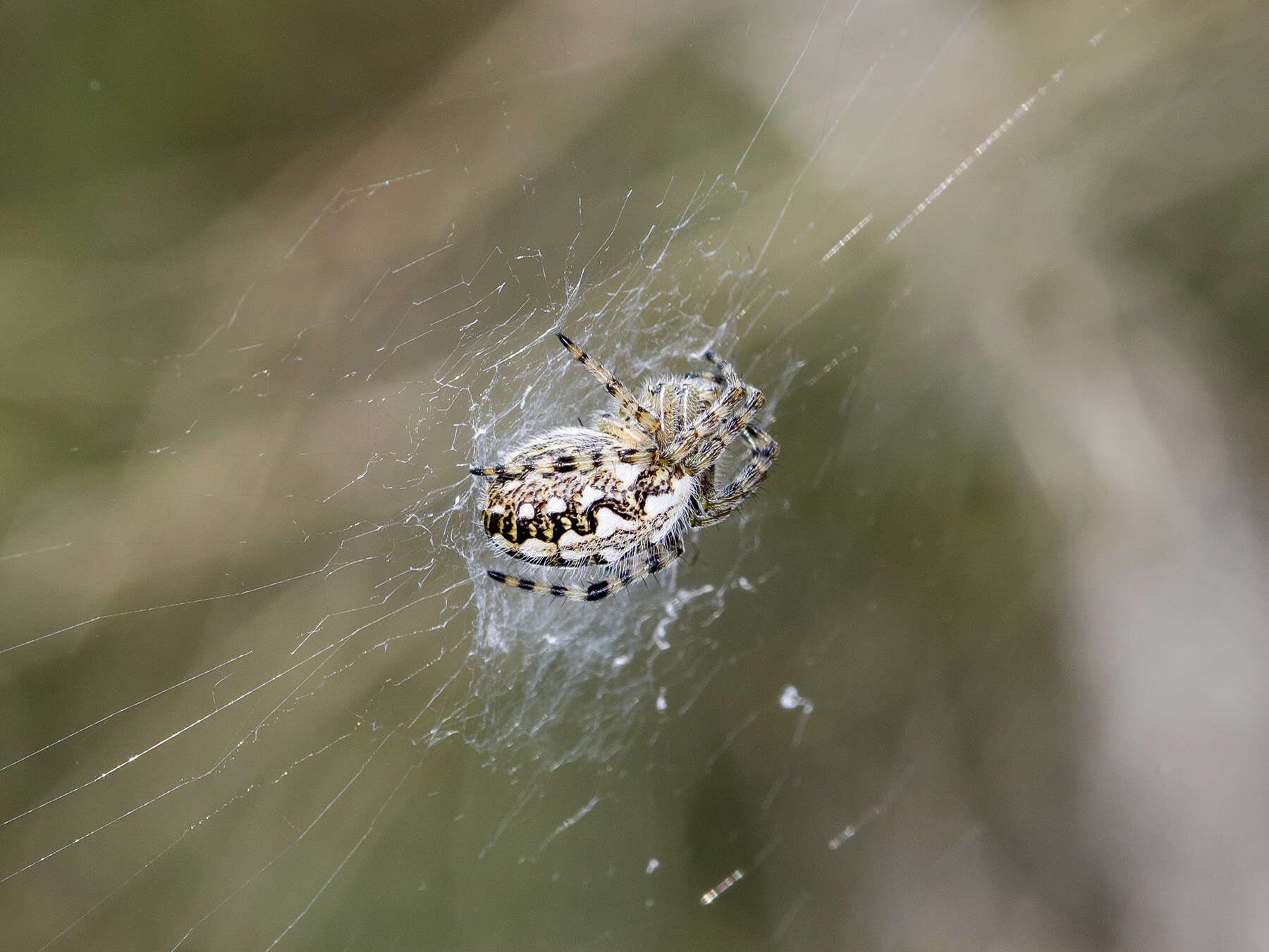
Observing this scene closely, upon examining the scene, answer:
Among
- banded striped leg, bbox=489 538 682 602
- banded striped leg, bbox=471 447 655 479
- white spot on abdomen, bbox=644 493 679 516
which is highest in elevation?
banded striped leg, bbox=471 447 655 479

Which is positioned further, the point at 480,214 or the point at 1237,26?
the point at 1237,26

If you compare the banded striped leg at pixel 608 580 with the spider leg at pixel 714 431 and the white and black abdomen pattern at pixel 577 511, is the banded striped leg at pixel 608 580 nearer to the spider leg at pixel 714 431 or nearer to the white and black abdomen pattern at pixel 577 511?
the white and black abdomen pattern at pixel 577 511

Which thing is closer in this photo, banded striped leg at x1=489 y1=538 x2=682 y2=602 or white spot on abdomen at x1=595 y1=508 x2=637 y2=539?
white spot on abdomen at x1=595 y1=508 x2=637 y2=539

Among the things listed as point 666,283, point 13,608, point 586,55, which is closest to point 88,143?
point 13,608

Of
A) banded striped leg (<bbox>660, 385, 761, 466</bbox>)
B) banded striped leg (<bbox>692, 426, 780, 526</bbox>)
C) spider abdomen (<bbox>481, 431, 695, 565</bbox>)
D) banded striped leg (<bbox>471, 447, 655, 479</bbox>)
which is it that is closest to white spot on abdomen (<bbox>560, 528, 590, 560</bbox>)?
spider abdomen (<bbox>481, 431, 695, 565</bbox>)

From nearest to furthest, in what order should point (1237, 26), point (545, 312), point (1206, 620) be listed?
1. point (545, 312)
2. point (1237, 26)
3. point (1206, 620)

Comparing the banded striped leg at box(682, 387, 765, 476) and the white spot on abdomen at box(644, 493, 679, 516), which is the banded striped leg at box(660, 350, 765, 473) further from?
the white spot on abdomen at box(644, 493, 679, 516)

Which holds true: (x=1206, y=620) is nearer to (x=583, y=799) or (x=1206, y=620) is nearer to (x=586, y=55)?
(x=583, y=799)
